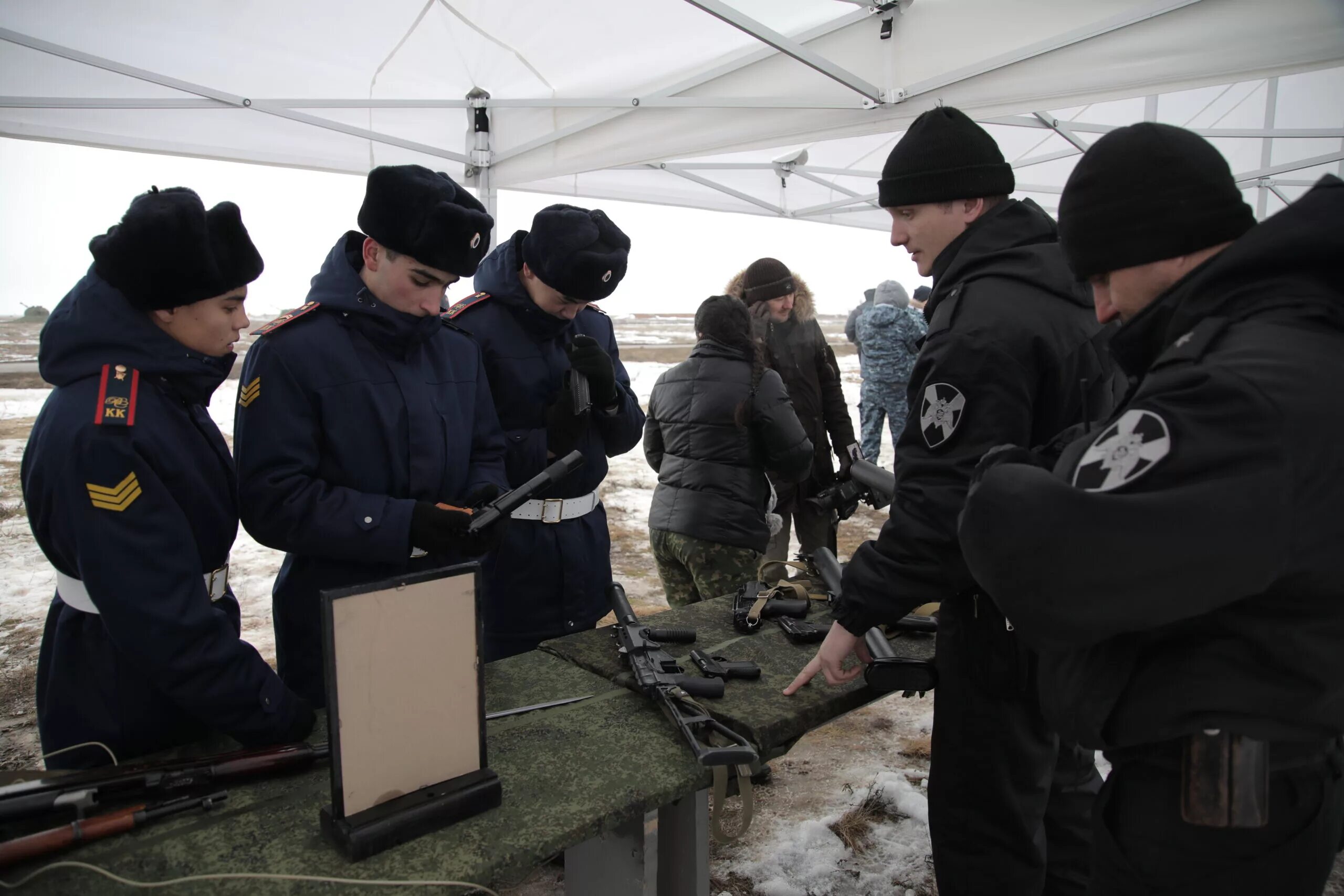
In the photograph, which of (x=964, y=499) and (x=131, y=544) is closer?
(x=131, y=544)

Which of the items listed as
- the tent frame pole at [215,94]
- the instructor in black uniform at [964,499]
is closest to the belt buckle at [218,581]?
the instructor in black uniform at [964,499]

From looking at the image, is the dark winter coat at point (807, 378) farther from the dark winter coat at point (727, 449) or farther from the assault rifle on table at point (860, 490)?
the assault rifle on table at point (860, 490)

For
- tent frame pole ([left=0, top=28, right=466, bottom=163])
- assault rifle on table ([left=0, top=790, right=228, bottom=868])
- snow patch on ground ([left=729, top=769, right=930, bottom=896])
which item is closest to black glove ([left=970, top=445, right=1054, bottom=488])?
assault rifle on table ([left=0, top=790, right=228, bottom=868])

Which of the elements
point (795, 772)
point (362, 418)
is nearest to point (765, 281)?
point (795, 772)

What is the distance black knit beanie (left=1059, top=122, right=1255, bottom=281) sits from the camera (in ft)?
3.59

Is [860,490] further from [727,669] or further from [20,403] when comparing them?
[20,403]

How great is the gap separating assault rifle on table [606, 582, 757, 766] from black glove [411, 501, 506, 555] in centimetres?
45

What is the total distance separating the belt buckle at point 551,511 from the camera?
7.59 ft

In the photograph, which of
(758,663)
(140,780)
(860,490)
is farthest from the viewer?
(860,490)

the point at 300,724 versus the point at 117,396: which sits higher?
the point at 117,396

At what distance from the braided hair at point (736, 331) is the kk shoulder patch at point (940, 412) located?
138 cm

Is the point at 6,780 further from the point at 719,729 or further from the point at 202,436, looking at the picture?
the point at 719,729

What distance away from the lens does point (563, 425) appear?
235cm

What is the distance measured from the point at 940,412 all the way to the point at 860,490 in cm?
74
